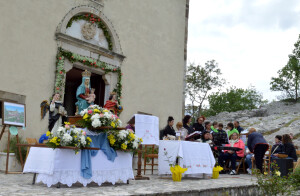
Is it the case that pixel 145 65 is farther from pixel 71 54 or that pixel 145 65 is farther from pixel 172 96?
pixel 71 54

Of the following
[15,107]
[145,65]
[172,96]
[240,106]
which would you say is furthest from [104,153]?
[240,106]

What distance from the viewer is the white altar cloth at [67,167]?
534 centimetres

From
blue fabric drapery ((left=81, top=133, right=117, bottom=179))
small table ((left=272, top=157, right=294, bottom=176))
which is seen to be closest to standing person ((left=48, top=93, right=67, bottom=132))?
blue fabric drapery ((left=81, top=133, right=117, bottom=179))

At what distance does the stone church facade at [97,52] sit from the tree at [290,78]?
101 feet

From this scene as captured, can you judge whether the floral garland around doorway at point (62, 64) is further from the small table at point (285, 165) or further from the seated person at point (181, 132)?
the small table at point (285, 165)

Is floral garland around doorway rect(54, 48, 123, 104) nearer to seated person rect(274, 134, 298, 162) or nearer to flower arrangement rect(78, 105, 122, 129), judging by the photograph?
flower arrangement rect(78, 105, 122, 129)

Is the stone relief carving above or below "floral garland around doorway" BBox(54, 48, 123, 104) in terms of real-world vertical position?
above

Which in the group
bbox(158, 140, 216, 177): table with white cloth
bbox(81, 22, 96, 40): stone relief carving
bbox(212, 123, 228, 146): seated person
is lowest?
bbox(158, 140, 216, 177): table with white cloth

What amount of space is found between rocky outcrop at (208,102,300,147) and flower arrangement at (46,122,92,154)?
14.8 meters

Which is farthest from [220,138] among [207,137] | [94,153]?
[94,153]

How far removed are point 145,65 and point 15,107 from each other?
6.56 meters

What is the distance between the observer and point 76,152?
215 inches

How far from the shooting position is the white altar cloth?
5.34m

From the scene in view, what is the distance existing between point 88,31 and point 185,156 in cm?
626
